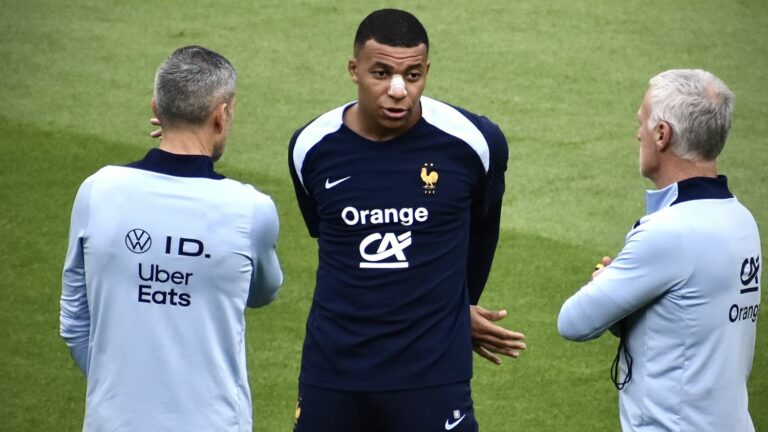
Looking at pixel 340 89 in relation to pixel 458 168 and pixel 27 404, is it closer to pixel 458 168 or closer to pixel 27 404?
pixel 27 404

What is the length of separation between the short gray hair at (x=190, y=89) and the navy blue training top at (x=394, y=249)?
44 cm

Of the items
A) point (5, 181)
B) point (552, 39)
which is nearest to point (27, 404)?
point (5, 181)

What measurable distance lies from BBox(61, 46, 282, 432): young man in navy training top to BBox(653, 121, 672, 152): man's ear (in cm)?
102

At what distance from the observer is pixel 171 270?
323cm

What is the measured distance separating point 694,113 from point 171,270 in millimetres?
1378

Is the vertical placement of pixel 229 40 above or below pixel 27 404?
above

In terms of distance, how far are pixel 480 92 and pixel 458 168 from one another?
508 centimetres

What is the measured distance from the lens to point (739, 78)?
8922mm

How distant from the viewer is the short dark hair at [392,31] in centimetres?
361

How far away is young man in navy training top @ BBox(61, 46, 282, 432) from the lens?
324 cm

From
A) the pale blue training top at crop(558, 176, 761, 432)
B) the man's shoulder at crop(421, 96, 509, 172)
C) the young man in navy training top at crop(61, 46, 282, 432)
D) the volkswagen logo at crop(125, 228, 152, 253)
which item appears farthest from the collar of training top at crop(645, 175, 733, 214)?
the volkswagen logo at crop(125, 228, 152, 253)

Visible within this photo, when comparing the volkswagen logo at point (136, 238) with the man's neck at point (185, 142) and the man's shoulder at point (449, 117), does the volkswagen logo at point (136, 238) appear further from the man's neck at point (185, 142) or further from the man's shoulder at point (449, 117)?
the man's shoulder at point (449, 117)

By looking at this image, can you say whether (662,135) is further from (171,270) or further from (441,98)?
(441,98)

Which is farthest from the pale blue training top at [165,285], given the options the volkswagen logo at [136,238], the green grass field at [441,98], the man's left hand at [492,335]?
the green grass field at [441,98]
